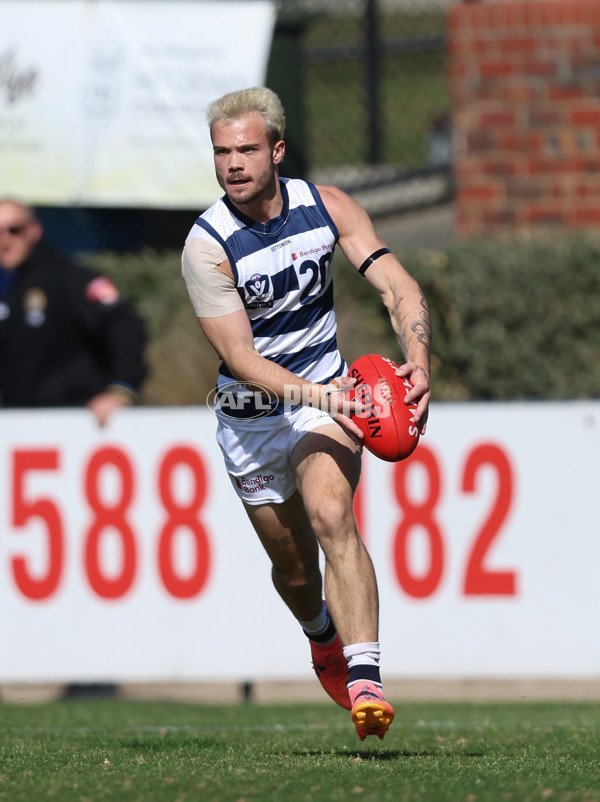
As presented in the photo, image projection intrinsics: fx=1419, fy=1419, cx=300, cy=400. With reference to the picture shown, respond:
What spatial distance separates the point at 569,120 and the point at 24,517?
6.81 m

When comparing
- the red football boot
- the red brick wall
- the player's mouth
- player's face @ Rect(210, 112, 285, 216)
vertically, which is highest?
the red brick wall

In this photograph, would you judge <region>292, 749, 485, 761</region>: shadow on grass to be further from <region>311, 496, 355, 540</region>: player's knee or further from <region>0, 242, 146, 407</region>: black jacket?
<region>0, 242, 146, 407</region>: black jacket

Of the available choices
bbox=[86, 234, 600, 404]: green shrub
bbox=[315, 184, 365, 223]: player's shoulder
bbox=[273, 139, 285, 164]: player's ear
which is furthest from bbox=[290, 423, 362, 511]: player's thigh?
bbox=[86, 234, 600, 404]: green shrub

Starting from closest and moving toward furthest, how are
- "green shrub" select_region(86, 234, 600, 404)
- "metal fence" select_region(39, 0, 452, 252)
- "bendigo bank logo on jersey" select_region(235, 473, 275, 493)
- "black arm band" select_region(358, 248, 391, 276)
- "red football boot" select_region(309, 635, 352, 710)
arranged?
1. "black arm band" select_region(358, 248, 391, 276)
2. "bendigo bank logo on jersey" select_region(235, 473, 275, 493)
3. "red football boot" select_region(309, 635, 352, 710)
4. "green shrub" select_region(86, 234, 600, 404)
5. "metal fence" select_region(39, 0, 452, 252)

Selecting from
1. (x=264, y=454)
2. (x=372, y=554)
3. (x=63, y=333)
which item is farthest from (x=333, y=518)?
(x=63, y=333)

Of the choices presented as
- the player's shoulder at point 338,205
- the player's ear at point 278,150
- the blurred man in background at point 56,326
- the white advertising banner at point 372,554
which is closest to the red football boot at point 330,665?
the player's shoulder at point 338,205

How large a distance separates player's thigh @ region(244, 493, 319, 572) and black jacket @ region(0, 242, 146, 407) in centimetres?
335

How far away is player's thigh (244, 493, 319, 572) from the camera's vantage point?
19.4 ft

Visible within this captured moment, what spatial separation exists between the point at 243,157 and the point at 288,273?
1.58 feet

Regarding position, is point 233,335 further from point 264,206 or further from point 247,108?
point 247,108

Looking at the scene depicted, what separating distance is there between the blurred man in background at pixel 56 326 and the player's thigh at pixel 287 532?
131 inches

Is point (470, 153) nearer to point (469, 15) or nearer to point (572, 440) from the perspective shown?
point (469, 15)

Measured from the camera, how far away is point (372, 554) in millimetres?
8586

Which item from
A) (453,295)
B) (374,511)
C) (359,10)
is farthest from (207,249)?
(359,10)
